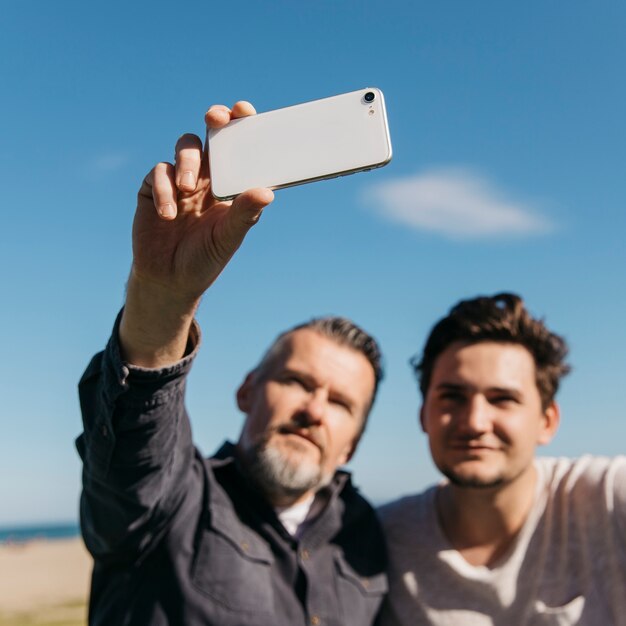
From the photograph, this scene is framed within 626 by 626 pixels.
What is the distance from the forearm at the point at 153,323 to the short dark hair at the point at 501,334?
2004 millimetres

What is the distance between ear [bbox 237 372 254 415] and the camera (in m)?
3.99

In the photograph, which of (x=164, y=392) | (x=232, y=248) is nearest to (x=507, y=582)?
(x=164, y=392)

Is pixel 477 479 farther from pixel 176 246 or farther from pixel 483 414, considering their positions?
pixel 176 246

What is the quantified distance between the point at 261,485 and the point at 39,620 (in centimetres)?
1215

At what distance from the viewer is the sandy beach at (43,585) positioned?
51.9 feet

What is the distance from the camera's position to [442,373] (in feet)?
13.3

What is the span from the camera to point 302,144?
2.47 meters

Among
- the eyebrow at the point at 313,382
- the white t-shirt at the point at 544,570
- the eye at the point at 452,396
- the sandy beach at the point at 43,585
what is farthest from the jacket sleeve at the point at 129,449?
the sandy beach at the point at 43,585

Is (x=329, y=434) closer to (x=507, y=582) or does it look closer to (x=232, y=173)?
(x=507, y=582)

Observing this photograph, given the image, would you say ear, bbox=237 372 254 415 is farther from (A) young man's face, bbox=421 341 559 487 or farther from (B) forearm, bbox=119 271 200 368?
(B) forearm, bbox=119 271 200 368

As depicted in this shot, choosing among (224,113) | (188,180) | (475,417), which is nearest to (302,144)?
(224,113)

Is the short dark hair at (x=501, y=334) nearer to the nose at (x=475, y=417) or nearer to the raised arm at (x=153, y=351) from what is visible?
the nose at (x=475, y=417)

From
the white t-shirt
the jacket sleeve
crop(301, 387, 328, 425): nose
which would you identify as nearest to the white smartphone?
the jacket sleeve

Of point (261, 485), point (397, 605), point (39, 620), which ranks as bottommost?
point (39, 620)
